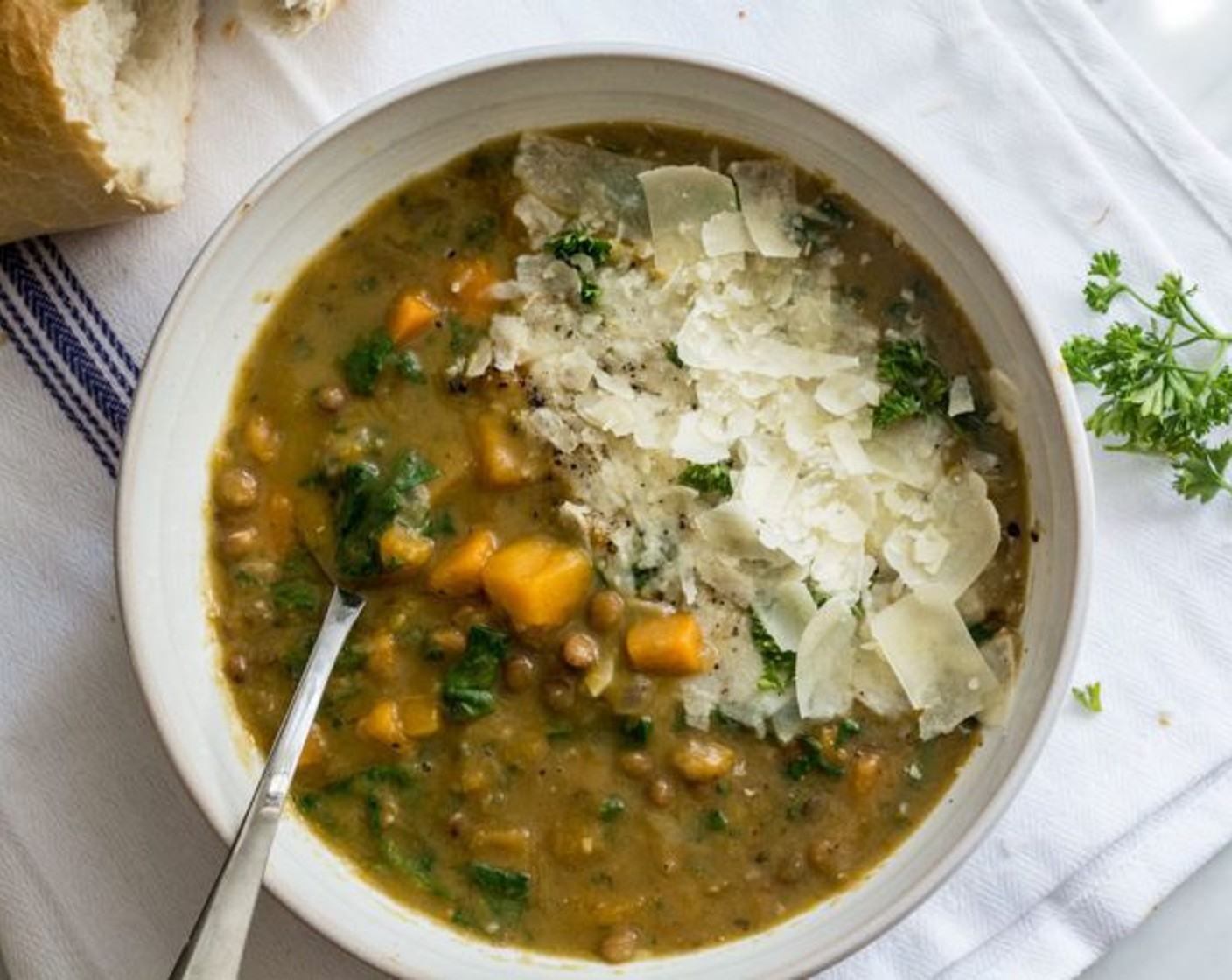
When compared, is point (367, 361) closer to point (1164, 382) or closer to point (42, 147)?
point (42, 147)

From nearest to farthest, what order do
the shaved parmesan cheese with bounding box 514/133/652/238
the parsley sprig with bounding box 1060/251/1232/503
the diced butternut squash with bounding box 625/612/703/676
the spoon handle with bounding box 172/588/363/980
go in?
the spoon handle with bounding box 172/588/363/980, the diced butternut squash with bounding box 625/612/703/676, the shaved parmesan cheese with bounding box 514/133/652/238, the parsley sprig with bounding box 1060/251/1232/503

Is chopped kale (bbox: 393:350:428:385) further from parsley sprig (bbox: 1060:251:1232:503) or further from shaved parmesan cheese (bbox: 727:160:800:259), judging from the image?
parsley sprig (bbox: 1060:251:1232:503)

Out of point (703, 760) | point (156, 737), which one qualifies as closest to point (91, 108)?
point (156, 737)

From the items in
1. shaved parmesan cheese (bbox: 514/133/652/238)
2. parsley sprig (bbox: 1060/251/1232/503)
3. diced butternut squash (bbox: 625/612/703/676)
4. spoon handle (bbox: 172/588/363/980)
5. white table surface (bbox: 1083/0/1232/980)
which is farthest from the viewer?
white table surface (bbox: 1083/0/1232/980)

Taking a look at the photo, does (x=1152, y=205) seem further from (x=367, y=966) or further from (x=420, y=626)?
(x=367, y=966)

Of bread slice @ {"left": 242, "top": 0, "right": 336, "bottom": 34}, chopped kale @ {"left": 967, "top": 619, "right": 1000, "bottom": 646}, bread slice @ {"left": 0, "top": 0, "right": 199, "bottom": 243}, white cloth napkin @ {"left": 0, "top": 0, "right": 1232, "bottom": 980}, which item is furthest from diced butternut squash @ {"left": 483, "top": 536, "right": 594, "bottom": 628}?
bread slice @ {"left": 242, "top": 0, "right": 336, "bottom": 34}

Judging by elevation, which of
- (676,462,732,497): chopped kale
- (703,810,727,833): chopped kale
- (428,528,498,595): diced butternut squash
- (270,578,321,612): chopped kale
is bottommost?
(703,810,727,833): chopped kale
